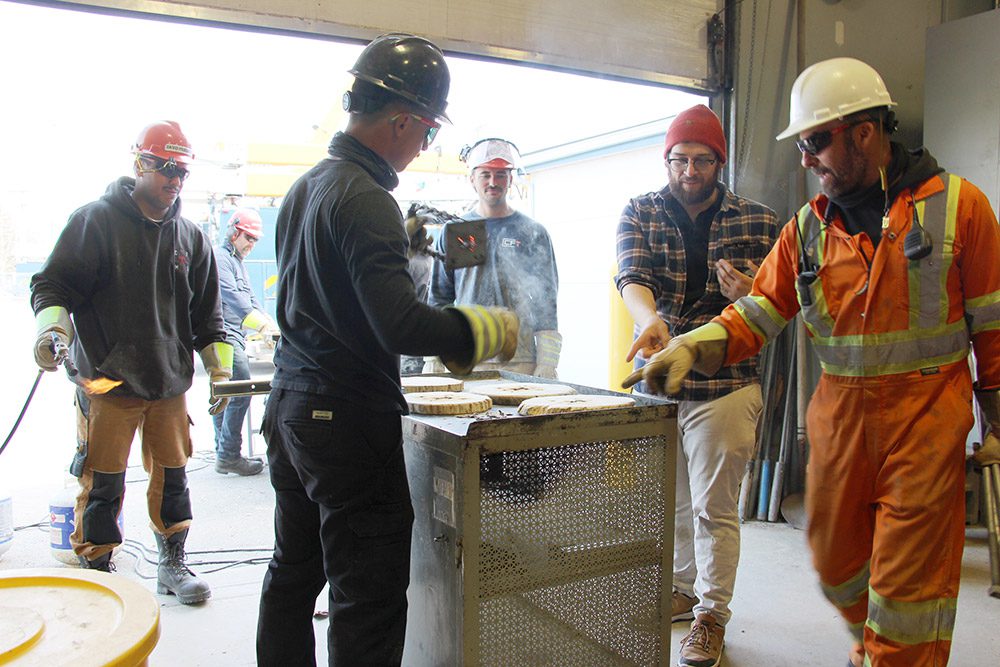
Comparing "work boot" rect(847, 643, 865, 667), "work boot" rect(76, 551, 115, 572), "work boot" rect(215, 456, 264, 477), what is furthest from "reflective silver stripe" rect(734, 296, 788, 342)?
"work boot" rect(215, 456, 264, 477)

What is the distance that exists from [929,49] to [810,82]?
2701mm

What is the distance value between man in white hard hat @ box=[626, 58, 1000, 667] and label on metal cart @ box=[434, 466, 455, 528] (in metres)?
0.66

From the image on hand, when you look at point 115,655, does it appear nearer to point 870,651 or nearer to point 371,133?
point 371,133

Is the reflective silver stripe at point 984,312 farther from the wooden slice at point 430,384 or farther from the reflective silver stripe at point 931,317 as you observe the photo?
the wooden slice at point 430,384

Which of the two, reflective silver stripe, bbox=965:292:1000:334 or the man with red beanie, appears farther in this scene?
the man with red beanie

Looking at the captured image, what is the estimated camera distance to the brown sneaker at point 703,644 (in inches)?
96.2

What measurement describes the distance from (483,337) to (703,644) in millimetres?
1433

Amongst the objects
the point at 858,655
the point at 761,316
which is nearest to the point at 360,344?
the point at 761,316

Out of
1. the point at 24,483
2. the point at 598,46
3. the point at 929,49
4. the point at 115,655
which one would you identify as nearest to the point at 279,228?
the point at 115,655

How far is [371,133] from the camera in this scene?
72.9 inches

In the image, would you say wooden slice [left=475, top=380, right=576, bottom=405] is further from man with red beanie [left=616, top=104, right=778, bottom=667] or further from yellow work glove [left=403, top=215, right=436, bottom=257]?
yellow work glove [left=403, top=215, right=436, bottom=257]

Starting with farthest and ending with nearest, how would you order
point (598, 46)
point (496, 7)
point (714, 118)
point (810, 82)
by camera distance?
point (598, 46), point (496, 7), point (714, 118), point (810, 82)

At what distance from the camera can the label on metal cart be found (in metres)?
1.75

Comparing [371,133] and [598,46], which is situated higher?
[598,46]
